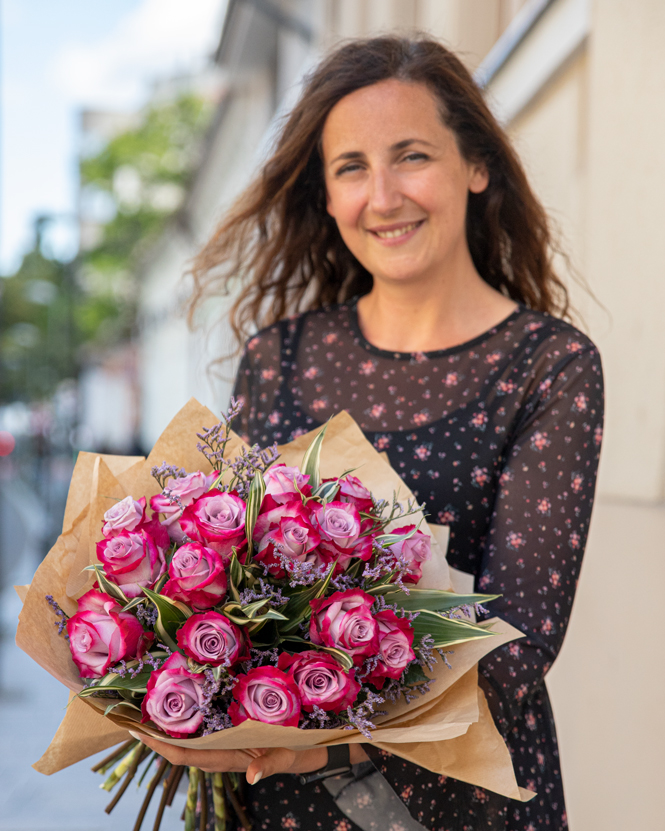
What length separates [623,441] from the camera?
9.29 ft

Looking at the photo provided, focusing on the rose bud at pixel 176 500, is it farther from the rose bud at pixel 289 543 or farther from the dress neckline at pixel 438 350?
the dress neckline at pixel 438 350

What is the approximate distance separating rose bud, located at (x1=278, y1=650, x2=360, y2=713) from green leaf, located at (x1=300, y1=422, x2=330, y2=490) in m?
0.30

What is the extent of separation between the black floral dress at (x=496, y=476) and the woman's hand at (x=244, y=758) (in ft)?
0.60

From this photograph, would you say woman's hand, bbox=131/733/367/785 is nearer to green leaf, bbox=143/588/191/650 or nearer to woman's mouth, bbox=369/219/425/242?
green leaf, bbox=143/588/191/650

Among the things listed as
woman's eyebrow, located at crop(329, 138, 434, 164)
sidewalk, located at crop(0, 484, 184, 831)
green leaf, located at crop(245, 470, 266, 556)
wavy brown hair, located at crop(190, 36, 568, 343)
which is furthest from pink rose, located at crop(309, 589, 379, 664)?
sidewalk, located at crop(0, 484, 184, 831)

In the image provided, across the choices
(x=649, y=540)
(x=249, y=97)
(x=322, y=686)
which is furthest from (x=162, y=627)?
(x=249, y=97)

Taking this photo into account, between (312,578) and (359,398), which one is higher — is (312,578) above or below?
below

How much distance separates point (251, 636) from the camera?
1.38 m

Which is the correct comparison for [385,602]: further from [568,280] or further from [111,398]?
[111,398]

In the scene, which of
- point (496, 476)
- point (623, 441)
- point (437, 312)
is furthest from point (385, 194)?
point (623, 441)

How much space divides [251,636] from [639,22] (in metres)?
2.26

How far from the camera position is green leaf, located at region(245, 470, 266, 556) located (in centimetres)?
135

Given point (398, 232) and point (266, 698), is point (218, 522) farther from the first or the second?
point (398, 232)

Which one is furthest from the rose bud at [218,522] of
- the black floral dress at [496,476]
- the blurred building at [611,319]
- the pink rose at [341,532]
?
the blurred building at [611,319]
